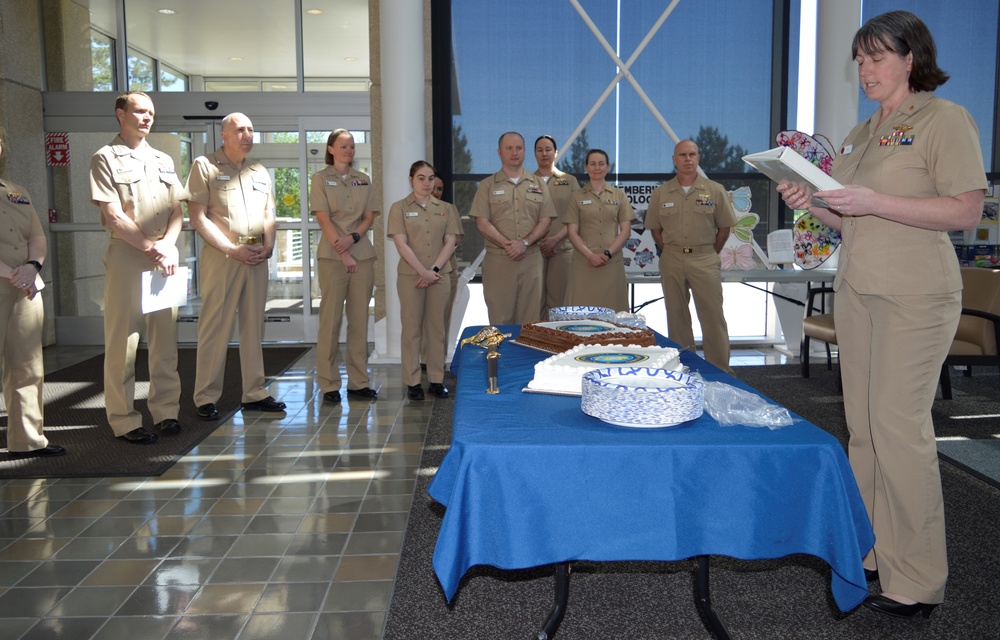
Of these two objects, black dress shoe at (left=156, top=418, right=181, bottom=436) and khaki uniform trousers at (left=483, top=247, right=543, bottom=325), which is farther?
khaki uniform trousers at (left=483, top=247, right=543, bottom=325)

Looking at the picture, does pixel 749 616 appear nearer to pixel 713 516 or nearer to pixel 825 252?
pixel 713 516

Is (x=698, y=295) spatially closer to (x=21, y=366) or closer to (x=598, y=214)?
(x=598, y=214)

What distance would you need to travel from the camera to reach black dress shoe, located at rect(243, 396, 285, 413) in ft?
17.4

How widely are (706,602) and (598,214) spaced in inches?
160

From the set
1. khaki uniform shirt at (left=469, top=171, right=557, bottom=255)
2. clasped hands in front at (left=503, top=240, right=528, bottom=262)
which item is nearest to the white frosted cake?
clasped hands in front at (left=503, top=240, right=528, bottom=262)

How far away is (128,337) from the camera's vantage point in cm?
436

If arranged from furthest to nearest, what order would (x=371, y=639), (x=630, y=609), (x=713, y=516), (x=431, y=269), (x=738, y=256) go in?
(x=738, y=256) → (x=431, y=269) → (x=630, y=609) → (x=371, y=639) → (x=713, y=516)

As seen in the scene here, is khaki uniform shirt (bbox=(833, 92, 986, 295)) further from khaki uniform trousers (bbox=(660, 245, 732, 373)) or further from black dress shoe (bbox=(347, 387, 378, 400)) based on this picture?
black dress shoe (bbox=(347, 387, 378, 400))

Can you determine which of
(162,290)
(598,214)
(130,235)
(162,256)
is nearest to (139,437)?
(162,290)

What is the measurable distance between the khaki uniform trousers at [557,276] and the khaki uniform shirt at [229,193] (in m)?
2.26

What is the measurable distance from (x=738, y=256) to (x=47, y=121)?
6947mm

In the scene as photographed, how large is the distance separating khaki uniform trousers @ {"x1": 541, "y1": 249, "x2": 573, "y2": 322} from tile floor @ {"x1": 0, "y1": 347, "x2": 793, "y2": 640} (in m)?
1.94

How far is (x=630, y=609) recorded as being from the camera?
100 inches

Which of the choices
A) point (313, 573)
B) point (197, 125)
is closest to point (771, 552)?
point (313, 573)
